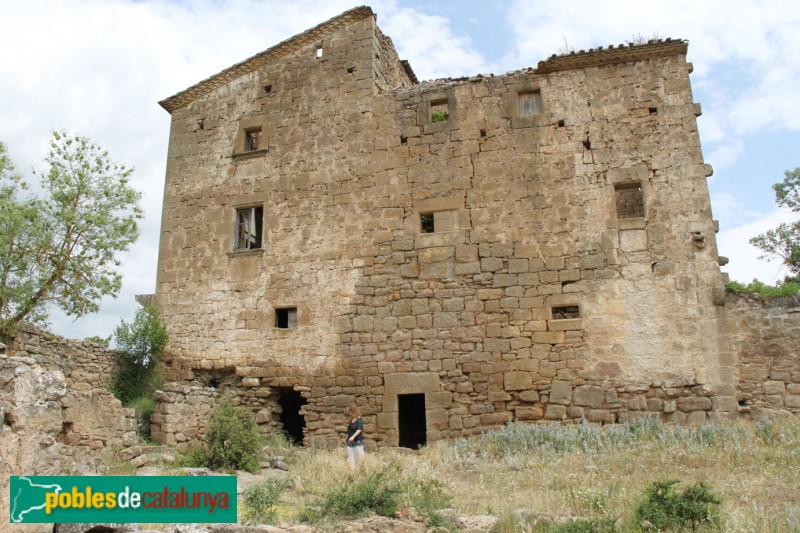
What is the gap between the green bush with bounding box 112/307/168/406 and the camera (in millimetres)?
13016

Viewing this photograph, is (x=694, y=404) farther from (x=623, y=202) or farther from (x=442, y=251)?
(x=442, y=251)

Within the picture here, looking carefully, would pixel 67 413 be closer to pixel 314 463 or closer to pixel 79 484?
pixel 314 463

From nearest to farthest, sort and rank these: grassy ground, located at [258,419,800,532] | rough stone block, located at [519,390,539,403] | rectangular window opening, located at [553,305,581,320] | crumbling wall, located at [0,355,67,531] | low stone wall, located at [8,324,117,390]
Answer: crumbling wall, located at [0,355,67,531], grassy ground, located at [258,419,800,532], low stone wall, located at [8,324,117,390], rough stone block, located at [519,390,539,403], rectangular window opening, located at [553,305,581,320]

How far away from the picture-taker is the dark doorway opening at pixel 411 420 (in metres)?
13.4

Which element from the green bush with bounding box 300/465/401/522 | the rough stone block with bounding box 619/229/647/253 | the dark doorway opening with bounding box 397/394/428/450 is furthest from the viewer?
the dark doorway opening with bounding box 397/394/428/450

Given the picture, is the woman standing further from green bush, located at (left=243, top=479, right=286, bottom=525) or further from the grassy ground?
green bush, located at (left=243, top=479, right=286, bottom=525)

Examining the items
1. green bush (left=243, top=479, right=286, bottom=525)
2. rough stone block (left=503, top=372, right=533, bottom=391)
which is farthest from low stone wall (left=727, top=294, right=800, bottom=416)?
green bush (left=243, top=479, right=286, bottom=525)

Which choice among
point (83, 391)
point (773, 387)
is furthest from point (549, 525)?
point (83, 391)

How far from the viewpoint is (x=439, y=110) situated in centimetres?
1362

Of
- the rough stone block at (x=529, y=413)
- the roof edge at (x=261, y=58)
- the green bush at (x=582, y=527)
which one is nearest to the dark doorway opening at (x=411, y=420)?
the rough stone block at (x=529, y=413)

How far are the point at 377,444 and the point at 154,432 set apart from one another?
13.7 ft

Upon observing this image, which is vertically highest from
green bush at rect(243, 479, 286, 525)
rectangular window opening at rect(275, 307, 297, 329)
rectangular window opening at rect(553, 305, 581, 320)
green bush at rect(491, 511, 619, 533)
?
rectangular window opening at rect(275, 307, 297, 329)

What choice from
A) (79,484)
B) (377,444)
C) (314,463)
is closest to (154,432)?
(314,463)

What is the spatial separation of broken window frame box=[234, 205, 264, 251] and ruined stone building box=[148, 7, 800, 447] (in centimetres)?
5
